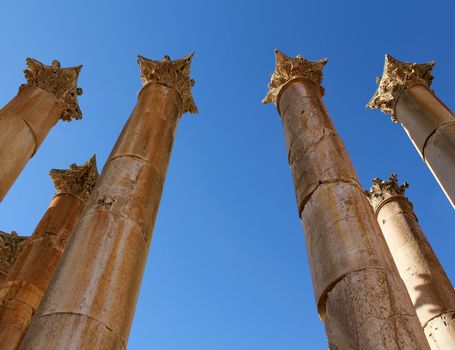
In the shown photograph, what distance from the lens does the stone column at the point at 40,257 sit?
15.0m

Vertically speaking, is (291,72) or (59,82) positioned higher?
(291,72)

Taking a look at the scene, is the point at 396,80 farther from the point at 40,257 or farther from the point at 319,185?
the point at 40,257

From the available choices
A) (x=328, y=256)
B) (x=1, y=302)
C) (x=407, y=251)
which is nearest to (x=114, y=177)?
(x=328, y=256)

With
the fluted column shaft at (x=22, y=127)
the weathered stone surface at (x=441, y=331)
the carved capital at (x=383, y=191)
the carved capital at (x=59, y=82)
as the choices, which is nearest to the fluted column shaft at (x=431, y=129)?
the weathered stone surface at (x=441, y=331)

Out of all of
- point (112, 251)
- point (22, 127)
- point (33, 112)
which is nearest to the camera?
point (112, 251)

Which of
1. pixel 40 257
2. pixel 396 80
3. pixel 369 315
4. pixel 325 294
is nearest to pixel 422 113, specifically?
pixel 396 80

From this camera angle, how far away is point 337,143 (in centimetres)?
1297

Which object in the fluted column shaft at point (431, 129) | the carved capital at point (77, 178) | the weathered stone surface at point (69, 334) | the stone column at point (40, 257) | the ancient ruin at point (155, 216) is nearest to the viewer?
the weathered stone surface at point (69, 334)

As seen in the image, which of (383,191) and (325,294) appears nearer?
(325,294)

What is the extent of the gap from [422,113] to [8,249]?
19.3m

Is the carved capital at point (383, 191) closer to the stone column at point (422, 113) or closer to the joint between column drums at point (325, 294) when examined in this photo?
the stone column at point (422, 113)

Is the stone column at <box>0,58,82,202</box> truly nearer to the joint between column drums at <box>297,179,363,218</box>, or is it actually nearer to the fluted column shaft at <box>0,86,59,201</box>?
the fluted column shaft at <box>0,86,59,201</box>

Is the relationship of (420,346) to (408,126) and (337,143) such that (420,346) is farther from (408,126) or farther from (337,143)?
(408,126)

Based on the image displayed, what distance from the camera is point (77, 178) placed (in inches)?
798
